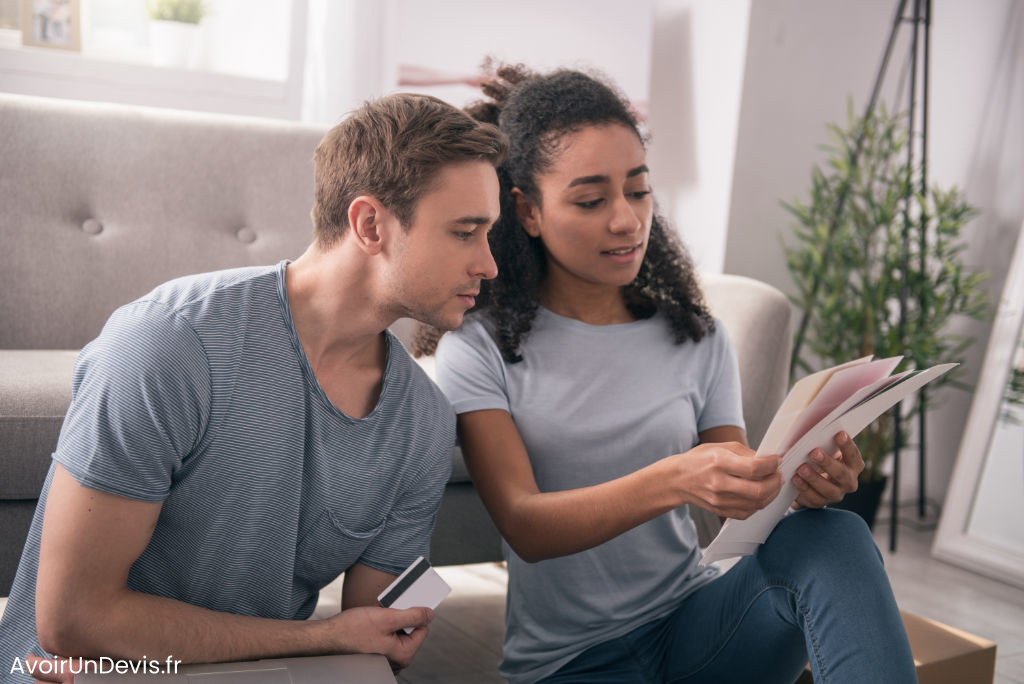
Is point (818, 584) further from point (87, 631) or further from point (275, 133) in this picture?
point (275, 133)

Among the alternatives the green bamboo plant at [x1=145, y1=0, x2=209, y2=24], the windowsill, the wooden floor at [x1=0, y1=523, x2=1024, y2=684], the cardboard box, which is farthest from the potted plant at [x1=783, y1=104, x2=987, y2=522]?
the green bamboo plant at [x1=145, y1=0, x2=209, y2=24]

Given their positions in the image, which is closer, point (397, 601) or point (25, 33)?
point (397, 601)

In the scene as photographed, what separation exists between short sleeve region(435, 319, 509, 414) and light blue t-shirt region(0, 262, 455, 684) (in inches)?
3.3

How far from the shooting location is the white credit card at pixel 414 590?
3.55 ft

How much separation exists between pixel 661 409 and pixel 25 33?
2.07 meters

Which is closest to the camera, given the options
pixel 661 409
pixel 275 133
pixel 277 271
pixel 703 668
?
pixel 277 271

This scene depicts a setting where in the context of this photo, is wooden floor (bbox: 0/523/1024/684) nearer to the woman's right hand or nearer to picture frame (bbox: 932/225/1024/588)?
picture frame (bbox: 932/225/1024/588)

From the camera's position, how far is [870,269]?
2.87 meters

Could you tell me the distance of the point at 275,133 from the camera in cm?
218

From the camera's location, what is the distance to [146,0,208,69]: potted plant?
2650 millimetres

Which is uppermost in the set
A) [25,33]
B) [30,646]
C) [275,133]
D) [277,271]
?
[25,33]

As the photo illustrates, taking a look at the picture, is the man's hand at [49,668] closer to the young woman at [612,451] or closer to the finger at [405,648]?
the finger at [405,648]

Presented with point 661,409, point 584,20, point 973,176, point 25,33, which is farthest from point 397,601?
point 973,176

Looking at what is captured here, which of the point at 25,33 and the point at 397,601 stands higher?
the point at 25,33
